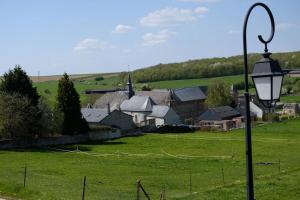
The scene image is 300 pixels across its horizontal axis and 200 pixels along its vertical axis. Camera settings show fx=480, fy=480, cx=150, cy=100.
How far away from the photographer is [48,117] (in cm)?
5716

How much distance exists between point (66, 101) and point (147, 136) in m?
12.0

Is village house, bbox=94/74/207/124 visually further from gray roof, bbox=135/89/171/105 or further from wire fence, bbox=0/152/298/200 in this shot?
wire fence, bbox=0/152/298/200

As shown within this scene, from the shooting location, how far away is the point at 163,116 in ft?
253

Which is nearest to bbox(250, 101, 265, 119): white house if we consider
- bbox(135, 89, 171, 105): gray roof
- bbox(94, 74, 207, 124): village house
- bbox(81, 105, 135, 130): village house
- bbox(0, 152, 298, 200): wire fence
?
bbox(94, 74, 207, 124): village house

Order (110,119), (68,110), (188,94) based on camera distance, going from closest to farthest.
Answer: (68,110) < (110,119) < (188,94)

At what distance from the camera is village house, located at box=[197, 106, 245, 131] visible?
2886 inches

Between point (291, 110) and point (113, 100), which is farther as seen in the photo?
point (113, 100)

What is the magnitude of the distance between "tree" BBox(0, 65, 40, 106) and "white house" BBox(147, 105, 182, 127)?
25.4 metres

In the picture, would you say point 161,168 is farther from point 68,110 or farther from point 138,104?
point 138,104

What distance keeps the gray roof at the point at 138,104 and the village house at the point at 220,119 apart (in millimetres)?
9044

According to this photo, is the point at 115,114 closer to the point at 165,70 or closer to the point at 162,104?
the point at 162,104

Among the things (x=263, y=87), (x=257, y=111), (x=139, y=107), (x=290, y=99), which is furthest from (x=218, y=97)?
(x=263, y=87)

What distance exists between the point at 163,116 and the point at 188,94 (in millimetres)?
17735

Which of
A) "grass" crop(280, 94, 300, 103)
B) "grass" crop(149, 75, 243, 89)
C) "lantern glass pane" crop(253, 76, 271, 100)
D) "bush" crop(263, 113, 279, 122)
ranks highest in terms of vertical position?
"grass" crop(149, 75, 243, 89)
